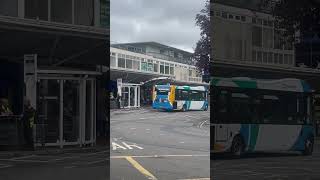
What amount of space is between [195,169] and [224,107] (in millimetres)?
389

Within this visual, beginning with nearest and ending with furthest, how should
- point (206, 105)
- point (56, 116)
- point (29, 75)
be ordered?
point (29, 75) → point (56, 116) → point (206, 105)

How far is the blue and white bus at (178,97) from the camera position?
2.44 metres

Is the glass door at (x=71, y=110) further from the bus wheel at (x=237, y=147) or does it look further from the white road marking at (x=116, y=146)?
the bus wheel at (x=237, y=147)

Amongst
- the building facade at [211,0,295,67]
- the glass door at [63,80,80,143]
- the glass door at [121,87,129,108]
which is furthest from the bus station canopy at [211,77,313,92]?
the glass door at [63,80,80,143]

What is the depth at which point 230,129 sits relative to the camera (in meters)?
2.57

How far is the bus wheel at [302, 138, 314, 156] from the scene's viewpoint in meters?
3.04

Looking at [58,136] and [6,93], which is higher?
[6,93]

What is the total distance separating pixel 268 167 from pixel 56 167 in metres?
1.31

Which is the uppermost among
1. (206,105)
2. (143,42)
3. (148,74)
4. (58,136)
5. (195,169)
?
(143,42)

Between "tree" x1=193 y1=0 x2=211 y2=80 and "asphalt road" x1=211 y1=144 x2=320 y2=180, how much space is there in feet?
1.63

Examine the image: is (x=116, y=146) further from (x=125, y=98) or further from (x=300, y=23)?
(x=300, y=23)

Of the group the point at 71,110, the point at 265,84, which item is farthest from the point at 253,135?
the point at 71,110

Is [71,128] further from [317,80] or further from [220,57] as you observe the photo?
[317,80]

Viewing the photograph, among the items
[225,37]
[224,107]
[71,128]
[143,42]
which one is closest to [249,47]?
[225,37]
